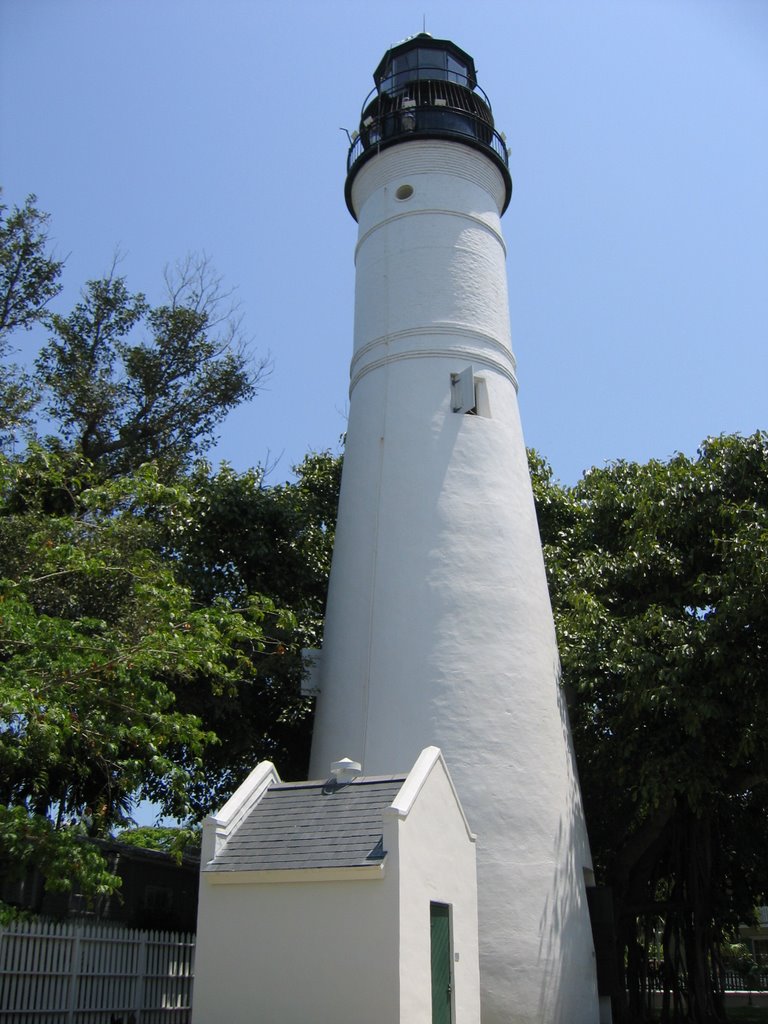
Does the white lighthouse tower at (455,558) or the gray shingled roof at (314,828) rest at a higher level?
the white lighthouse tower at (455,558)

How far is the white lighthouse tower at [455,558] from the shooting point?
13039 mm

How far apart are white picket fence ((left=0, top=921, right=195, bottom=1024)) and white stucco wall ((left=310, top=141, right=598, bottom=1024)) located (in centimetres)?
352

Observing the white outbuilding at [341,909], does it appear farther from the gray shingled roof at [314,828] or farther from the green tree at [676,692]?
the green tree at [676,692]

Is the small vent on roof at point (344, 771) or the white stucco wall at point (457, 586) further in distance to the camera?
the white stucco wall at point (457, 586)

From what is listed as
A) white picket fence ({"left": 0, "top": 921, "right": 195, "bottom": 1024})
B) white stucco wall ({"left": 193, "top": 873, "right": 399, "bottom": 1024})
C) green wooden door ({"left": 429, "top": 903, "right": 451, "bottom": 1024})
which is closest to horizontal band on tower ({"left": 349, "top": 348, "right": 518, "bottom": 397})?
green wooden door ({"left": 429, "top": 903, "right": 451, "bottom": 1024})

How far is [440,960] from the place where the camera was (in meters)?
10.4

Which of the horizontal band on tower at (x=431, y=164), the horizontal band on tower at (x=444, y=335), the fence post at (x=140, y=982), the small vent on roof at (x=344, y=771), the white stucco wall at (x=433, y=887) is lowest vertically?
the fence post at (x=140, y=982)

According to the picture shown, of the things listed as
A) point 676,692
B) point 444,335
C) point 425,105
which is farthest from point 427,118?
point 676,692

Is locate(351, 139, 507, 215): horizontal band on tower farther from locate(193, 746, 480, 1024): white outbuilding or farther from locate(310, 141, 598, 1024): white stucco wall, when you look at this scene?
locate(193, 746, 480, 1024): white outbuilding

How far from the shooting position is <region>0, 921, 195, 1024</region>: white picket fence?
11562 millimetres

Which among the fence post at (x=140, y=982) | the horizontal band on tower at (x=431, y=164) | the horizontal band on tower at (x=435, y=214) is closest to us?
the fence post at (x=140, y=982)

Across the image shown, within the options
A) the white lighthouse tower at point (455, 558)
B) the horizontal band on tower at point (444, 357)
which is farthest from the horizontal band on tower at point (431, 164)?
the horizontal band on tower at point (444, 357)

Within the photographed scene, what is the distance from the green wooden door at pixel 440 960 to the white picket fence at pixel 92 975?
504 centimetres

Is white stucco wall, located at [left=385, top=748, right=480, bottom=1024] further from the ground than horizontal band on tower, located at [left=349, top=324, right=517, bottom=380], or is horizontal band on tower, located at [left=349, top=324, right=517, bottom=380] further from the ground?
horizontal band on tower, located at [left=349, top=324, right=517, bottom=380]
